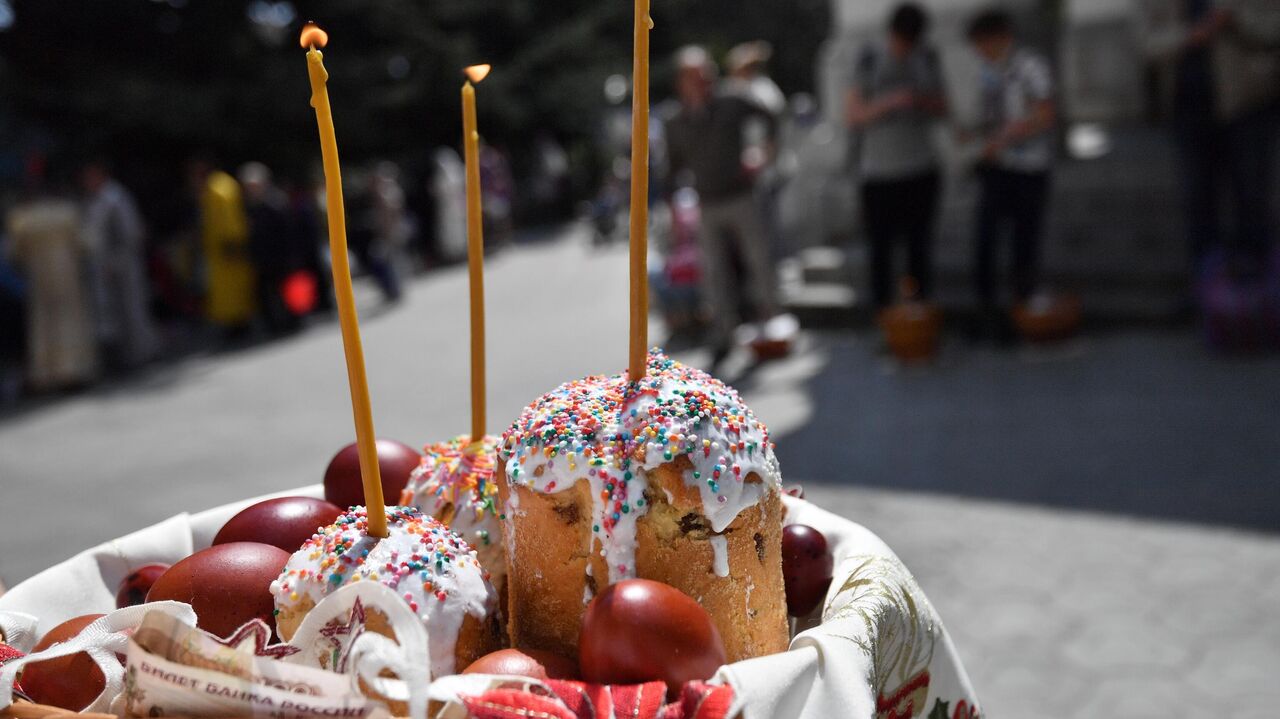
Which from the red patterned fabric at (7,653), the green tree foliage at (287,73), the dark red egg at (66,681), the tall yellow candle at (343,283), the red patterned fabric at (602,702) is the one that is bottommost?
the dark red egg at (66,681)

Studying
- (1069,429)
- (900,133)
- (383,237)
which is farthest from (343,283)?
(383,237)

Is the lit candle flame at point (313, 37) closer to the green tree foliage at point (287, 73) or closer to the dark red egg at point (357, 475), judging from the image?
the dark red egg at point (357, 475)

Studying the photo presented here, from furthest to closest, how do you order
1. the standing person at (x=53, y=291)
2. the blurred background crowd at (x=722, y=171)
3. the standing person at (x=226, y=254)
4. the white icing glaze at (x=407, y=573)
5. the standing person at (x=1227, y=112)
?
the standing person at (x=226, y=254), the standing person at (x=53, y=291), the blurred background crowd at (x=722, y=171), the standing person at (x=1227, y=112), the white icing glaze at (x=407, y=573)

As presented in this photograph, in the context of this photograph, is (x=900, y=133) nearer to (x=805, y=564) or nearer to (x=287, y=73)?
(x=805, y=564)

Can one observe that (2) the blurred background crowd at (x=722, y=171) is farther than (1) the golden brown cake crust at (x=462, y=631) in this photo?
Yes

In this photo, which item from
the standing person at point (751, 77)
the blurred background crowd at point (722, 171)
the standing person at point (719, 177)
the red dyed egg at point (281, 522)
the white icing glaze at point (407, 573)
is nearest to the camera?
the white icing glaze at point (407, 573)

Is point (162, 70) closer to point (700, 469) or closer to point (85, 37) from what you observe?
point (85, 37)

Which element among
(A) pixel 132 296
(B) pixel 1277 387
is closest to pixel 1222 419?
(B) pixel 1277 387

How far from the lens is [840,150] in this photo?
31.3 ft

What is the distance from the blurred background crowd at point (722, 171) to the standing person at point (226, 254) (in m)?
0.03

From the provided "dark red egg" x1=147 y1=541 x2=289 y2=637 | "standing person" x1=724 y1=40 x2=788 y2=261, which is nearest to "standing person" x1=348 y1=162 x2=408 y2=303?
"standing person" x1=724 y1=40 x2=788 y2=261

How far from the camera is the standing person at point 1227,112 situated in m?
6.15

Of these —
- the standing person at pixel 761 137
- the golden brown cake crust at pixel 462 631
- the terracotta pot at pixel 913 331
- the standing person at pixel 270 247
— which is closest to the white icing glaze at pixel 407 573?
the golden brown cake crust at pixel 462 631

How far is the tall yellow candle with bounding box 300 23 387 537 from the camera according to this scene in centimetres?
130
